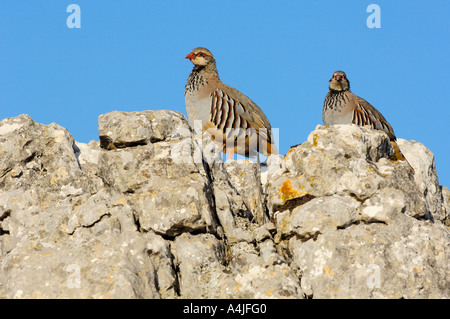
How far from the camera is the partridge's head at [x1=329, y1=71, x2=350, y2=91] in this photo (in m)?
12.6

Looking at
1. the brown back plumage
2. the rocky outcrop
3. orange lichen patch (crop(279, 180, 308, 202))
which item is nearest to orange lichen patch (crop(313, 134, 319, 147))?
the rocky outcrop

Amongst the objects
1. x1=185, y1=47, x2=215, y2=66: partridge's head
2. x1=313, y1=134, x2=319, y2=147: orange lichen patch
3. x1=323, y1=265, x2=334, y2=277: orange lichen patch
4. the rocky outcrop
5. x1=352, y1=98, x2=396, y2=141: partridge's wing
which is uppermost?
x1=185, y1=47, x2=215, y2=66: partridge's head

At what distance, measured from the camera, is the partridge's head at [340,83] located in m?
12.6

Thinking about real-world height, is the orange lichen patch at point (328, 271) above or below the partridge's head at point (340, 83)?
below

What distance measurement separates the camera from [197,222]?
707 cm

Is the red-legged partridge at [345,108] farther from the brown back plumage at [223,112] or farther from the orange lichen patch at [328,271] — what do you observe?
the orange lichen patch at [328,271]

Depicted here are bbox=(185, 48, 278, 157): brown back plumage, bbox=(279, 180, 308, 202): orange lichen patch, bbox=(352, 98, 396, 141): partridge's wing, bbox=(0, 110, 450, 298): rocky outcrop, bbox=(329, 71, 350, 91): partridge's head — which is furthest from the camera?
bbox=(329, 71, 350, 91): partridge's head

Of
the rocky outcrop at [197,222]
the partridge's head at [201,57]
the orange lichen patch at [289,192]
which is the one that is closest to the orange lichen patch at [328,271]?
the rocky outcrop at [197,222]

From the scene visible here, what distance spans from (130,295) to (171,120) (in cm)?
279

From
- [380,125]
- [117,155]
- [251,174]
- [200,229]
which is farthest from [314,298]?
[380,125]

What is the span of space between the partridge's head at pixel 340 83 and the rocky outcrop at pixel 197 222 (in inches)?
186

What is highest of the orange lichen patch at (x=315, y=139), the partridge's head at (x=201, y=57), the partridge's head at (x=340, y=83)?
the partridge's head at (x=201, y=57)

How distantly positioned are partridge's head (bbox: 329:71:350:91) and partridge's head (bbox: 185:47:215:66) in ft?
8.11

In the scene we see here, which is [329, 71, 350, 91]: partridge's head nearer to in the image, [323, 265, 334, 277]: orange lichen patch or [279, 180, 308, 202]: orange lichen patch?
[279, 180, 308, 202]: orange lichen patch
